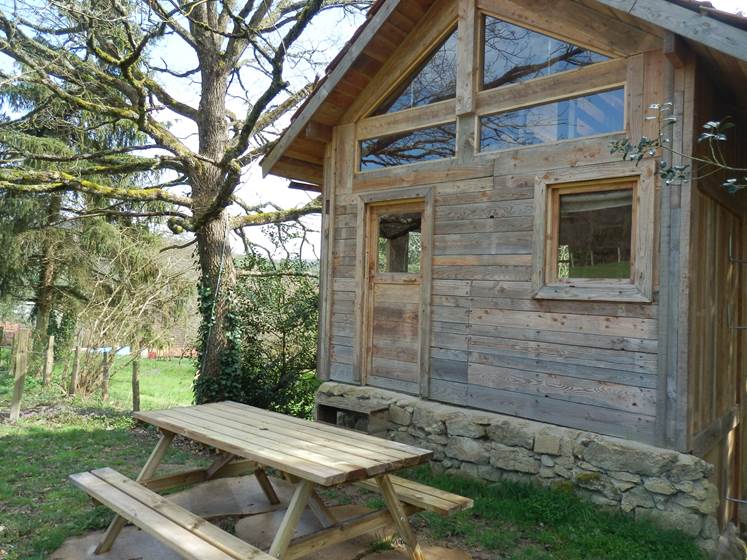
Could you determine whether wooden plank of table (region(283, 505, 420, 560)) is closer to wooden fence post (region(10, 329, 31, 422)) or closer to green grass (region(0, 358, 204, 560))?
green grass (region(0, 358, 204, 560))

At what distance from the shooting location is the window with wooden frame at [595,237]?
450 cm

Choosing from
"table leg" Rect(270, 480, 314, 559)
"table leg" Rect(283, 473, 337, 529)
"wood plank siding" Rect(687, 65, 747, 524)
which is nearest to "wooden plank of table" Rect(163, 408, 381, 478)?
"table leg" Rect(270, 480, 314, 559)

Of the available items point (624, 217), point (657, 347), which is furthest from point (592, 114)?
point (657, 347)

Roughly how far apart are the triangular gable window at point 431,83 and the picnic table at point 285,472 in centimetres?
382

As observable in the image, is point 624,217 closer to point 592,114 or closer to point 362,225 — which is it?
point 592,114

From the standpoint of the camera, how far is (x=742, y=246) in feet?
21.1

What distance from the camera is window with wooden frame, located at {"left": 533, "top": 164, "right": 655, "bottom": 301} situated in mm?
4500

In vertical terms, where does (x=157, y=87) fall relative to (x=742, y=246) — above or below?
above

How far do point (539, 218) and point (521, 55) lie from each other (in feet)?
5.51

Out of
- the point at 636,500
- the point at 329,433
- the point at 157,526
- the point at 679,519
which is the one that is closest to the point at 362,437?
the point at 329,433

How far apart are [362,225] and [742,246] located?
14.7 ft

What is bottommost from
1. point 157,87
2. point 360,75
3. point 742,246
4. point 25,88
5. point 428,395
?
point 428,395

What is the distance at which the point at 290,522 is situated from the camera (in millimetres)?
3014

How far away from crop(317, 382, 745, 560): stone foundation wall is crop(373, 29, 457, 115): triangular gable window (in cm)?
333
